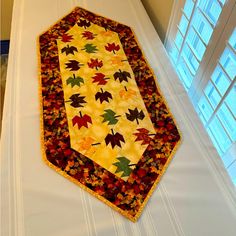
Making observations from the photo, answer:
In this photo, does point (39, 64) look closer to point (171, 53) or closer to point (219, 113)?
point (171, 53)

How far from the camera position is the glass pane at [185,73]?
1.39 metres

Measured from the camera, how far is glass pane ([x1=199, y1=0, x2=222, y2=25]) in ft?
3.52

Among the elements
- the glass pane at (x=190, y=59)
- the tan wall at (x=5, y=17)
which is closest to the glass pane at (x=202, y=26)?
the glass pane at (x=190, y=59)

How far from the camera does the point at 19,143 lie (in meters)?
0.95

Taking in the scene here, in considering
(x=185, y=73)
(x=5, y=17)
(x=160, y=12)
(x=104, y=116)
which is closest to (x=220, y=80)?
(x=185, y=73)

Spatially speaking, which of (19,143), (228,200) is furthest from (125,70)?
(228,200)

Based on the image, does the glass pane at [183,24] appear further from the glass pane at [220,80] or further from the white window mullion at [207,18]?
the glass pane at [220,80]

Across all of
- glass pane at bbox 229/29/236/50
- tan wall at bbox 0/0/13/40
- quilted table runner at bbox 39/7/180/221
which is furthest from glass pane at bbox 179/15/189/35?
tan wall at bbox 0/0/13/40

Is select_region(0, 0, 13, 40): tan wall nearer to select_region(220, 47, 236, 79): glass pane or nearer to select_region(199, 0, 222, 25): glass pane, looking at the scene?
select_region(199, 0, 222, 25): glass pane

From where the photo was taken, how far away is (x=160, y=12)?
1572 millimetres

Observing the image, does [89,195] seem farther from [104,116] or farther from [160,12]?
[160,12]

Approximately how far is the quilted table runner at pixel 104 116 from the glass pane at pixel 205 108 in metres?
0.27

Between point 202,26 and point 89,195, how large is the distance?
0.95m

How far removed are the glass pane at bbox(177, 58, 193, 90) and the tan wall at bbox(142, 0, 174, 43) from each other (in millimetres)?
281
